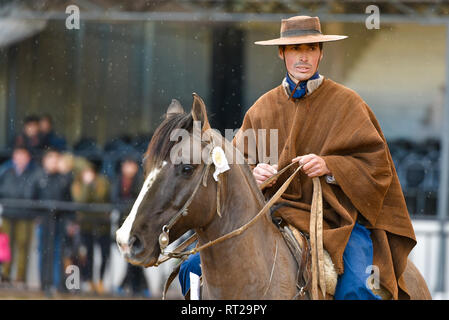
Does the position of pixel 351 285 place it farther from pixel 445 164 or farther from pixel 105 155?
pixel 105 155

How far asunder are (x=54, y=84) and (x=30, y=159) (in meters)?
3.30

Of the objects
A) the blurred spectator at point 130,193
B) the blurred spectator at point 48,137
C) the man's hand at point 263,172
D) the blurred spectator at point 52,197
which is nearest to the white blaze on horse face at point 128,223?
the man's hand at point 263,172

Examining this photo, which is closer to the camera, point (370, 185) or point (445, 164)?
point (370, 185)

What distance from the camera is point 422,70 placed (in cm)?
1592

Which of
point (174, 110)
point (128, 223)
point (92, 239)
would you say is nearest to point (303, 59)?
point (174, 110)

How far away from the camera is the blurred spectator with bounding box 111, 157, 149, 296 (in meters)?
9.37

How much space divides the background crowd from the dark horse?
5623 mm

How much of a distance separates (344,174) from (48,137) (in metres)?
7.45

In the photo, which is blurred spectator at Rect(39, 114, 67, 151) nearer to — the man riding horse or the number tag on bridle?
the man riding horse

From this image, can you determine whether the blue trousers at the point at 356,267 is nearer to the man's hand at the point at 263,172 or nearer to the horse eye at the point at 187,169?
the man's hand at the point at 263,172

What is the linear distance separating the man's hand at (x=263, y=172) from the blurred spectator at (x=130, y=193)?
5274mm

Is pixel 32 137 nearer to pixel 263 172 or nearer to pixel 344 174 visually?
pixel 263 172
